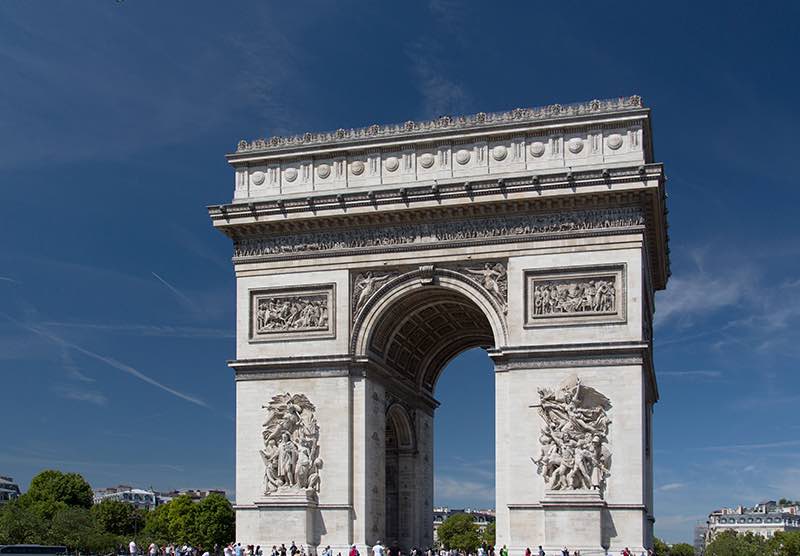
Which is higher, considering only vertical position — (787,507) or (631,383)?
(631,383)

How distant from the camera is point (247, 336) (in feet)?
123

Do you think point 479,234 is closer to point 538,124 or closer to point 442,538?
point 538,124

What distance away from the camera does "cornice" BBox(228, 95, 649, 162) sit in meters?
35.3

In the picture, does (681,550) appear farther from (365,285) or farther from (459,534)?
(365,285)

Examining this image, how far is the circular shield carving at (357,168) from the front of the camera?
37.4 meters

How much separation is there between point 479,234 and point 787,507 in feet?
538

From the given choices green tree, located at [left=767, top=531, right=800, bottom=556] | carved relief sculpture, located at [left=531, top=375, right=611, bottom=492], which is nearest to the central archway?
carved relief sculpture, located at [left=531, top=375, right=611, bottom=492]

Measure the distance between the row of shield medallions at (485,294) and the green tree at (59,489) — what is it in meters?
47.6

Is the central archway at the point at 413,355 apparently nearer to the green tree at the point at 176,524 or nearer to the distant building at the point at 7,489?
the green tree at the point at 176,524

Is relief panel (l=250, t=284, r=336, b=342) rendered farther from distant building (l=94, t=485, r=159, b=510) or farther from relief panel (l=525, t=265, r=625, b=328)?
distant building (l=94, t=485, r=159, b=510)

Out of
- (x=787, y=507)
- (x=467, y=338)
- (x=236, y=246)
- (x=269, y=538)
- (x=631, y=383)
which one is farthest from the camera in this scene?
(x=787, y=507)

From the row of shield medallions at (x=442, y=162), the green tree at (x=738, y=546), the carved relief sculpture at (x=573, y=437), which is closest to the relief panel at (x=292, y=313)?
the row of shield medallions at (x=442, y=162)

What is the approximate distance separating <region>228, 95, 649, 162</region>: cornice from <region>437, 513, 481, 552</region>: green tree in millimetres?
76105

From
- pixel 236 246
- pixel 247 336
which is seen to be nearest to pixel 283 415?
pixel 247 336
